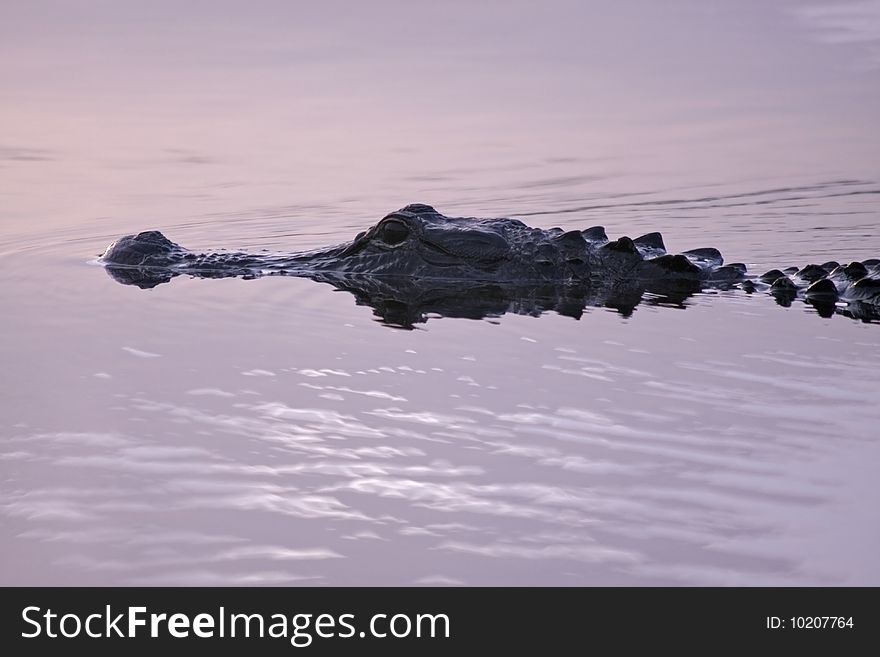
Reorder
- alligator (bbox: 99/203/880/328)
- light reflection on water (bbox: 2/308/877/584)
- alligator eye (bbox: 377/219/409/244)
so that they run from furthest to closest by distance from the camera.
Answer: alligator eye (bbox: 377/219/409/244)
alligator (bbox: 99/203/880/328)
light reflection on water (bbox: 2/308/877/584)

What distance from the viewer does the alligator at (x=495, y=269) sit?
8.20 metres

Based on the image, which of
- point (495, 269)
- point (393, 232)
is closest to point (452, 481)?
point (495, 269)

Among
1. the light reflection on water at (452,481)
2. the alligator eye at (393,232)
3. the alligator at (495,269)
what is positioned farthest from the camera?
the alligator eye at (393,232)

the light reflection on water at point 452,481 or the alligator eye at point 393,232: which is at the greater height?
the alligator eye at point 393,232

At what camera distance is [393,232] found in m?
9.37

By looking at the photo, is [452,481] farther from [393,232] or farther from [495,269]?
[393,232]

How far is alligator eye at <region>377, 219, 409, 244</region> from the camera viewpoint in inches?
366

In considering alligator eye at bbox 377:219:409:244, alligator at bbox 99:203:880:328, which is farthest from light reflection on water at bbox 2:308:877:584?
alligator eye at bbox 377:219:409:244

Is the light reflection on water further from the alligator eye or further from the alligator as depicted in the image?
the alligator eye

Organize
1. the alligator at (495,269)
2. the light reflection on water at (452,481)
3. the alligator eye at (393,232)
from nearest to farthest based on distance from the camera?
the light reflection on water at (452,481) → the alligator at (495,269) → the alligator eye at (393,232)

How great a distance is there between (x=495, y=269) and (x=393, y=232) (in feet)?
2.82

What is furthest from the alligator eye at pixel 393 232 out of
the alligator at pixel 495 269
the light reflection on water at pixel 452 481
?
the light reflection on water at pixel 452 481

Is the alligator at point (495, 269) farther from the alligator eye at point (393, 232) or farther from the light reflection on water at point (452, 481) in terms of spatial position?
the light reflection on water at point (452, 481)

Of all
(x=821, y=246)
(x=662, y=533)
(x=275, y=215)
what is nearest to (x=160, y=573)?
(x=662, y=533)
